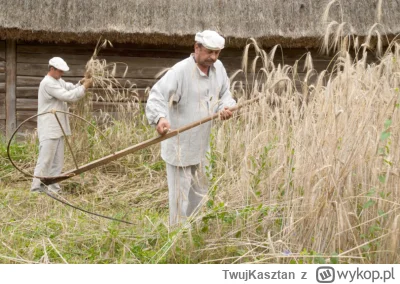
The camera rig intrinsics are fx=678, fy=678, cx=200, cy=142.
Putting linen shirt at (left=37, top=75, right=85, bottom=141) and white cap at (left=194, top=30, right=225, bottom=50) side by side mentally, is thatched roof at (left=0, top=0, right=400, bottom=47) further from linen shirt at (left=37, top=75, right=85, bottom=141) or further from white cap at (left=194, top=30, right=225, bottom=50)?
white cap at (left=194, top=30, right=225, bottom=50)

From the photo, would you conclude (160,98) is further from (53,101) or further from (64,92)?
(53,101)

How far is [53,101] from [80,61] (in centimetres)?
214

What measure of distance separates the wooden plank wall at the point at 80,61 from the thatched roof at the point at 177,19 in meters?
0.37

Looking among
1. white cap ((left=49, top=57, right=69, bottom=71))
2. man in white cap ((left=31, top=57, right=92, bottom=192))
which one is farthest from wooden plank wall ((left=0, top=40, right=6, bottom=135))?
white cap ((left=49, top=57, right=69, bottom=71))

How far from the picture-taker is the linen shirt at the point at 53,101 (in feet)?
20.0

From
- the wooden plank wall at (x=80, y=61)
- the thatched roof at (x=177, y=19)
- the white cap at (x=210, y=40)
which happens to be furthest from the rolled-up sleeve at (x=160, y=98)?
the wooden plank wall at (x=80, y=61)

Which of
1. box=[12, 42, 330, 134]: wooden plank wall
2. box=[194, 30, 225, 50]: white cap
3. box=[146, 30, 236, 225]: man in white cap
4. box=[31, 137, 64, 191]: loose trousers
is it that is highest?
box=[12, 42, 330, 134]: wooden plank wall

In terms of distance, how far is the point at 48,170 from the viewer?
20.2ft

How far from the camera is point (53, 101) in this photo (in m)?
6.22

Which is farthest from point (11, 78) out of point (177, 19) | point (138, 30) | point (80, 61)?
point (177, 19)

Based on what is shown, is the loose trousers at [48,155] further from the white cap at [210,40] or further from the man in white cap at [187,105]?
the white cap at [210,40]

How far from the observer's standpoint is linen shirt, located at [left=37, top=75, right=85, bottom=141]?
610cm

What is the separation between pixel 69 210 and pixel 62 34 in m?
3.44

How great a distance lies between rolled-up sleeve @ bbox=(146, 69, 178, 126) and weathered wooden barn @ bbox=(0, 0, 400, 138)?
3859 mm
